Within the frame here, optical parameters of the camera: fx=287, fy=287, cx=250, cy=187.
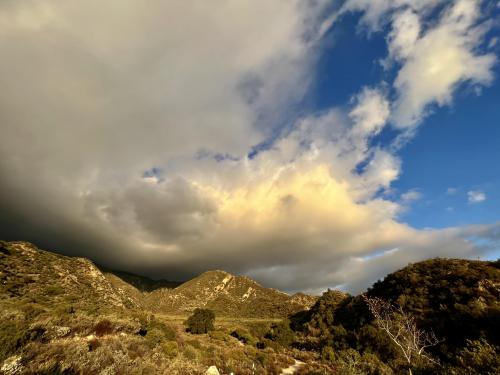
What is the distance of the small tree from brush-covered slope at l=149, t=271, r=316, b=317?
2142 inches

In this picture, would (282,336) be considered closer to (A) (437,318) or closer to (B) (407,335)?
(A) (437,318)

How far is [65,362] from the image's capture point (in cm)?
991

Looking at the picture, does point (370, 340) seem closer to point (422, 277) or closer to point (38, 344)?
point (422, 277)

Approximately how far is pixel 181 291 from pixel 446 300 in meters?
118

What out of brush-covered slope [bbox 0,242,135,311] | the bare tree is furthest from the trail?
brush-covered slope [bbox 0,242,135,311]

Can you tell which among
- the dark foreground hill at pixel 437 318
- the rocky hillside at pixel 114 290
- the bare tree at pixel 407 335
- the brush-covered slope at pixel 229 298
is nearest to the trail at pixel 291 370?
the dark foreground hill at pixel 437 318

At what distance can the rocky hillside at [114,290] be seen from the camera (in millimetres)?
32438

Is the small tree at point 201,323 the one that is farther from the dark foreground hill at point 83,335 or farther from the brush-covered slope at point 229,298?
the brush-covered slope at point 229,298

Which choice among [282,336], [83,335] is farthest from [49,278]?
[282,336]

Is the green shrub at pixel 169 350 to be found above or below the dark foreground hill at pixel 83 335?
below

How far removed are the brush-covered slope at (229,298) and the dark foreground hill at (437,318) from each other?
59339 mm

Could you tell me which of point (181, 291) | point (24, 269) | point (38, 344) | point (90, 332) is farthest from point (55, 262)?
point (181, 291)

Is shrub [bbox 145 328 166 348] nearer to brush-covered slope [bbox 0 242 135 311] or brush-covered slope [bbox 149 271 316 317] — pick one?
brush-covered slope [bbox 0 242 135 311]

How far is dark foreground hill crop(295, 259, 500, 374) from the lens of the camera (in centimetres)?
1872
